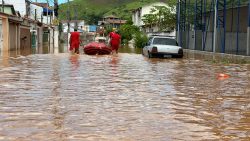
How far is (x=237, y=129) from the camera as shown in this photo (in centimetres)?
693

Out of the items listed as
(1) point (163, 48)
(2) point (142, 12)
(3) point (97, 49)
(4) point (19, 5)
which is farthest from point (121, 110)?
(2) point (142, 12)

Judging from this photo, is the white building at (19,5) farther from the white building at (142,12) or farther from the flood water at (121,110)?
the flood water at (121,110)

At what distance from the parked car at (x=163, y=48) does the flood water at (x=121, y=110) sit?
1321cm

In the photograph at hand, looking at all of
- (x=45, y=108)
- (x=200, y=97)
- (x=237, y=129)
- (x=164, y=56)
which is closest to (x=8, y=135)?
(x=45, y=108)

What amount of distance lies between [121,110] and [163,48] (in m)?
18.7

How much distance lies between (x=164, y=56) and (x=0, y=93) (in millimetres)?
17729

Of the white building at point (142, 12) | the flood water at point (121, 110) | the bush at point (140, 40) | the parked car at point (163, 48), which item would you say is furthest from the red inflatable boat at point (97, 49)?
the white building at point (142, 12)

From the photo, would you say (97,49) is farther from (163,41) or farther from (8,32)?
(8,32)

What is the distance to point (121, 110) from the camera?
8375 mm

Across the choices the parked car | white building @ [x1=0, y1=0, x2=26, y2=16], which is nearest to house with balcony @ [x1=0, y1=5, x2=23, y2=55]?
the parked car

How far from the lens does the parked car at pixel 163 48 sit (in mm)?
26766

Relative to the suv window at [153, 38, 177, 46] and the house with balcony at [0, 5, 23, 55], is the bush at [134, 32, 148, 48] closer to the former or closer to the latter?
the house with balcony at [0, 5, 23, 55]

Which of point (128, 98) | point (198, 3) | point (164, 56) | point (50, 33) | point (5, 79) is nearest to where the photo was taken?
point (128, 98)

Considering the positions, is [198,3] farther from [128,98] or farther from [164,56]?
[128,98]
